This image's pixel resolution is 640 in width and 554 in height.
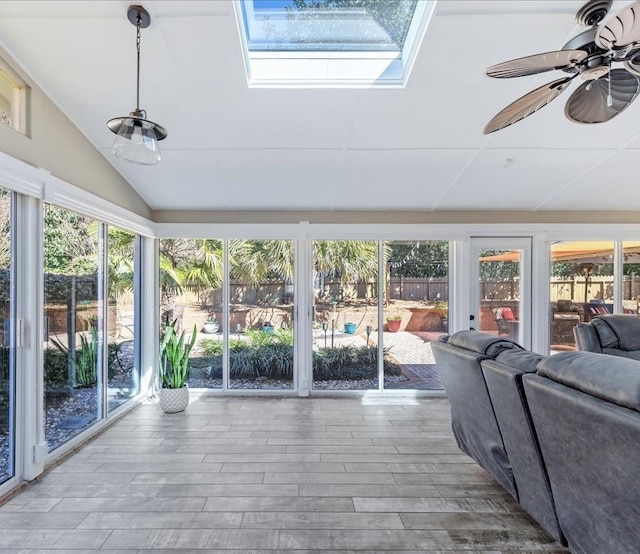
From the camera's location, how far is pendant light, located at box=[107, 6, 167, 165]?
201cm

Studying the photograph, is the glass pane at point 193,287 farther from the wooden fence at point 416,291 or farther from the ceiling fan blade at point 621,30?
the ceiling fan blade at point 621,30

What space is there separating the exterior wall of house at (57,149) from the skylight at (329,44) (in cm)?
149

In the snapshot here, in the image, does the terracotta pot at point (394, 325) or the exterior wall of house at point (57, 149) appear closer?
the exterior wall of house at point (57, 149)

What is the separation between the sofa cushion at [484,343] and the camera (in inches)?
80.8

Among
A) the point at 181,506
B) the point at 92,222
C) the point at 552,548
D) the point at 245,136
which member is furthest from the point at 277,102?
the point at 552,548

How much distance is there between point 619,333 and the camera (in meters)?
3.11

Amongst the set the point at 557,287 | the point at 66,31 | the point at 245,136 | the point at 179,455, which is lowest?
the point at 179,455

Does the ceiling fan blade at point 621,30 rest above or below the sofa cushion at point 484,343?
above

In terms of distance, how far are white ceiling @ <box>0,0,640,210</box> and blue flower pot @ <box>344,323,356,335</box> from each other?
141 centimetres

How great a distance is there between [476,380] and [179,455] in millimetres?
2332

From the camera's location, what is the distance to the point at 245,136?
3.10 metres

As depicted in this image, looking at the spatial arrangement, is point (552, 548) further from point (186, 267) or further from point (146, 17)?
point (186, 267)

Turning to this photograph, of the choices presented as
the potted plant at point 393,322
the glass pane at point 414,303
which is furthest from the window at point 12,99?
the potted plant at point 393,322

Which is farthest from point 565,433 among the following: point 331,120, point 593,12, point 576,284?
point 576,284
